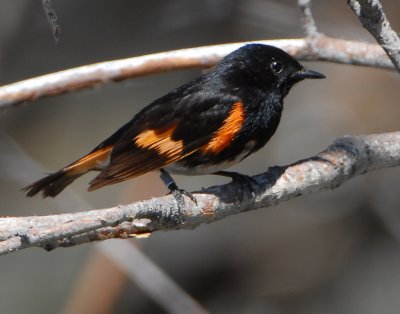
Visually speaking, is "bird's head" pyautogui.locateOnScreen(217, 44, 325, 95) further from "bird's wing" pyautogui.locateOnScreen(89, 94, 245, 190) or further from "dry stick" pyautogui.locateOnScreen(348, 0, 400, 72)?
"dry stick" pyautogui.locateOnScreen(348, 0, 400, 72)

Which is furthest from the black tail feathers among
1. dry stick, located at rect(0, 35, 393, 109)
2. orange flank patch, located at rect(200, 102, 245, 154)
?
orange flank patch, located at rect(200, 102, 245, 154)

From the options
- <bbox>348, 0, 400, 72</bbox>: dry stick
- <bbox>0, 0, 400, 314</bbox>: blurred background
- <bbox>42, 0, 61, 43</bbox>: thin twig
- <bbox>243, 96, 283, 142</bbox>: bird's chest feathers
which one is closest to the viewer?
<bbox>42, 0, 61, 43</bbox>: thin twig

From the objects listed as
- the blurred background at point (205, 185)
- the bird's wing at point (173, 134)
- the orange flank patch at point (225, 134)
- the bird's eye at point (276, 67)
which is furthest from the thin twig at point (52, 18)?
the blurred background at point (205, 185)

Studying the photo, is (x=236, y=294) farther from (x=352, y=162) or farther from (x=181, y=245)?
(x=352, y=162)

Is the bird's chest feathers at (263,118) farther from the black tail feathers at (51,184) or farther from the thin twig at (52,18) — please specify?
the thin twig at (52,18)

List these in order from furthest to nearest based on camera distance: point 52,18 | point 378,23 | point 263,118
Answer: point 263,118, point 378,23, point 52,18

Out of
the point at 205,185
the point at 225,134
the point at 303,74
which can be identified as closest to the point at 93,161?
the point at 225,134

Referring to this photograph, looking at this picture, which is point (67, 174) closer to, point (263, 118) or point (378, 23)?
point (263, 118)
